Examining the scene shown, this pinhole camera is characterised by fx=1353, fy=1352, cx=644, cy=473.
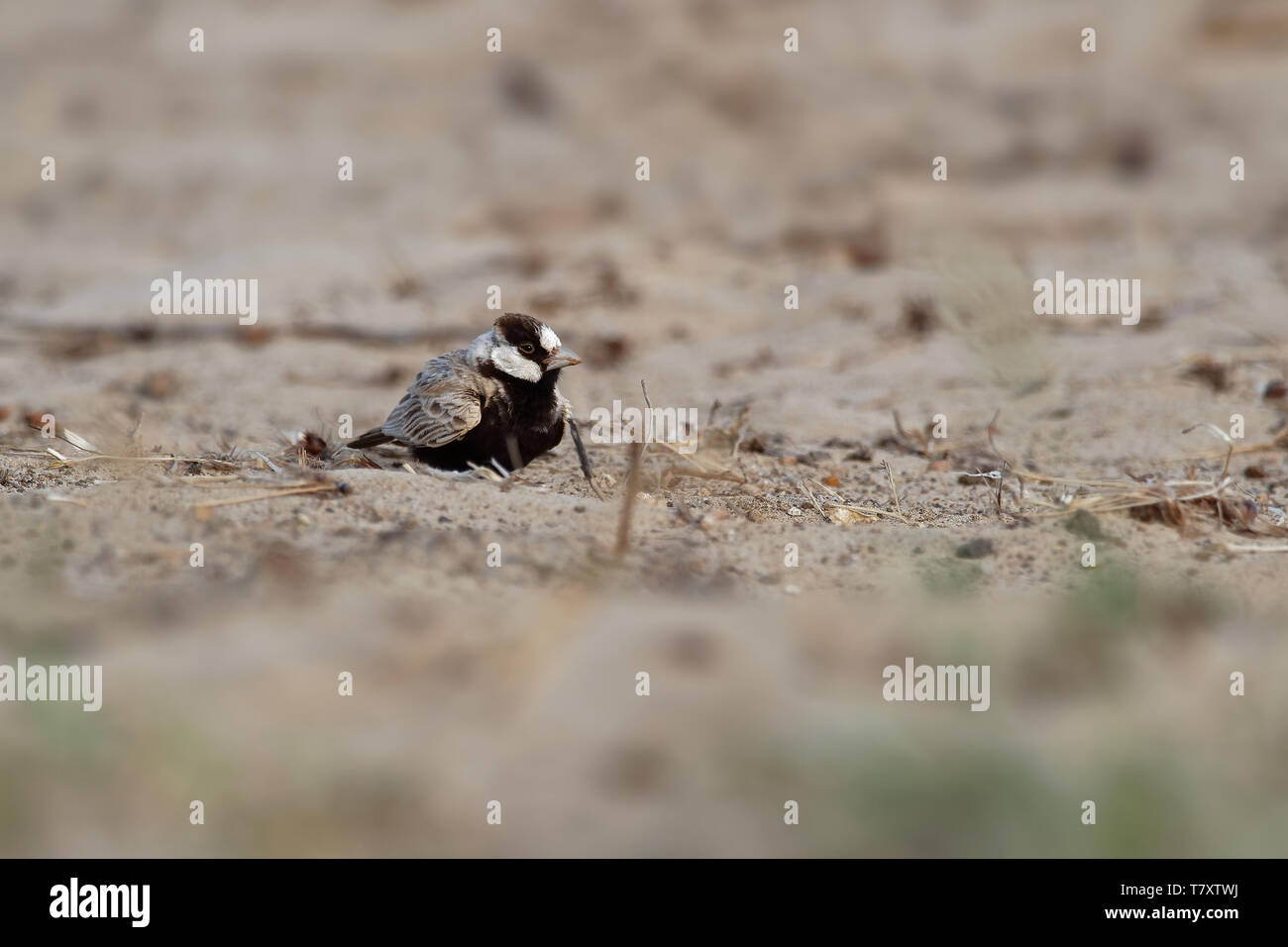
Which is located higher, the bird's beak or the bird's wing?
the bird's beak

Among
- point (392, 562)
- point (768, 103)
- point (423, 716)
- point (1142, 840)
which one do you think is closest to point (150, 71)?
point (768, 103)

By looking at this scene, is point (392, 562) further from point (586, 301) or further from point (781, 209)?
point (781, 209)

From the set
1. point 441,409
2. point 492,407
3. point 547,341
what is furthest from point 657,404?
point 441,409

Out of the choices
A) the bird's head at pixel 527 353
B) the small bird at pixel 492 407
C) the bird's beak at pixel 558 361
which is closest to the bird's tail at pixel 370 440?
the small bird at pixel 492 407

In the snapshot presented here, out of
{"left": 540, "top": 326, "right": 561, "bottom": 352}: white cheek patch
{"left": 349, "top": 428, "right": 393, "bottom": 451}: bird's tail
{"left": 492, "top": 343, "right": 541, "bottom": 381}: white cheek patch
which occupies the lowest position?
{"left": 349, "top": 428, "right": 393, "bottom": 451}: bird's tail

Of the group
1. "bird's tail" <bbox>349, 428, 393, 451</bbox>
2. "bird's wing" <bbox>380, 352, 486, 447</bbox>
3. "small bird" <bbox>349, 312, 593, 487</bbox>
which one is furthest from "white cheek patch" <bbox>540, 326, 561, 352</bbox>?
"bird's tail" <bbox>349, 428, 393, 451</bbox>

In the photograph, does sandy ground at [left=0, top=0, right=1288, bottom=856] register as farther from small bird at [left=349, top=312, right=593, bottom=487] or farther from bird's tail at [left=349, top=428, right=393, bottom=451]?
small bird at [left=349, top=312, right=593, bottom=487]

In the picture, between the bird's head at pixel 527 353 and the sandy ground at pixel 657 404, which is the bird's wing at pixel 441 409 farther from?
the sandy ground at pixel 657 404

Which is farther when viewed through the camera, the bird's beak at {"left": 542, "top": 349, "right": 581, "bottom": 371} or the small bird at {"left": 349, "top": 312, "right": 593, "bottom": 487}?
the bird's beak at {"left": 542, "top": 349, "right": 581, "bottom": 371}
